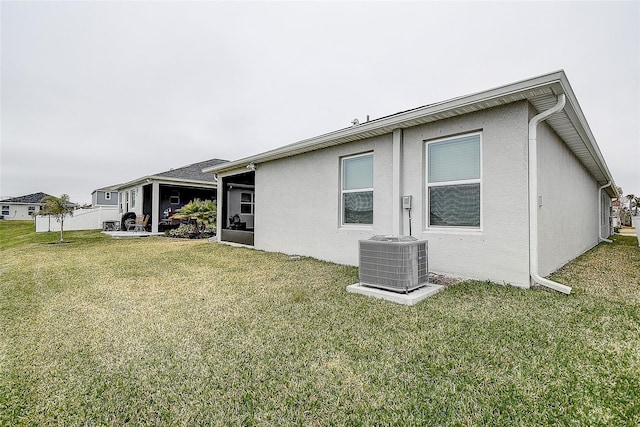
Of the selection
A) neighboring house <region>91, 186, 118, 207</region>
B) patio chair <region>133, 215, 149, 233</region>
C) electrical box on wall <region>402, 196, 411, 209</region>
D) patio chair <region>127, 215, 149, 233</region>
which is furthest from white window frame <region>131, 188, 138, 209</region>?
electrical box on wall <region>402, 196, 411, 209</region>

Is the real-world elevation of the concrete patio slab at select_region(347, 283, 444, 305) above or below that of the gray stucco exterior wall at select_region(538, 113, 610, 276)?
below

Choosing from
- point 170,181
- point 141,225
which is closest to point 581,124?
point 170,181

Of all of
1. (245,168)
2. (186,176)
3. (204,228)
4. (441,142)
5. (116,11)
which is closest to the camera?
(441,142)

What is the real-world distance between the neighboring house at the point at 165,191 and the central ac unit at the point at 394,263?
13.6 m

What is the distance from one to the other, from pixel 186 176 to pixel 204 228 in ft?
12.2

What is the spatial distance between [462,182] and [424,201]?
0.68 meters

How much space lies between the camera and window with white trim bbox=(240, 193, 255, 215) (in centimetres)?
1662

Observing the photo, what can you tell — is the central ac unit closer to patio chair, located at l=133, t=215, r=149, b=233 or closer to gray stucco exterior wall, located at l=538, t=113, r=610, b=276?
gray stucco exterior wall, located at l=538, t=113, r=610, b=276

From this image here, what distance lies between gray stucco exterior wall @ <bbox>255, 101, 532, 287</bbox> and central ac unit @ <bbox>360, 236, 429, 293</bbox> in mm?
960

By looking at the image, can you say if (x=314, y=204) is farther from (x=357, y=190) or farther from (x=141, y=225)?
(x=141, y=225)

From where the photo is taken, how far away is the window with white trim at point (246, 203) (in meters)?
16.6

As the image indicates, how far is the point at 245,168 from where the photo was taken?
991cm

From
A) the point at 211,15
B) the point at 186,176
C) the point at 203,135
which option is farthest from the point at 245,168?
the point at 203,135

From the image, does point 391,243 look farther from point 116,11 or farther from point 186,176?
point 186,176
